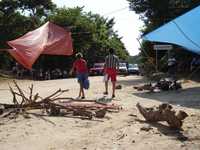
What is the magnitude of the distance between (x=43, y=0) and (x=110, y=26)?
128ft

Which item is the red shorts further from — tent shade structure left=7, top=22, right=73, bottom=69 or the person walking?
tent shade structure left=7, top=22, right=73, bottom=69

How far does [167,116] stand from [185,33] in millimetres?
3196

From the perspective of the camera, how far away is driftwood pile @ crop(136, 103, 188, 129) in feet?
36.3

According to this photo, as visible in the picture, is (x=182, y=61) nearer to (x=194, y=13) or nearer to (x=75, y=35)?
(x=75, y=35)

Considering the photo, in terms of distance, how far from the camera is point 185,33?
45.1 ft

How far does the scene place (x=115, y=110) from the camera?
14656 mm

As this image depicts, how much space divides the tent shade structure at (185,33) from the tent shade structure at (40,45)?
2.73 meters

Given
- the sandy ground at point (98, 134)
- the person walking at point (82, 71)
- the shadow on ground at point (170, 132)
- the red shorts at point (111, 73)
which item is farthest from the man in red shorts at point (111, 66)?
the shadow on ground at point (170, 132)

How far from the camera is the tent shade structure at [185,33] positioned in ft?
43.2

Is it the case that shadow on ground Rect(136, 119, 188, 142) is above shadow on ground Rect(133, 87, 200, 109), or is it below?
below

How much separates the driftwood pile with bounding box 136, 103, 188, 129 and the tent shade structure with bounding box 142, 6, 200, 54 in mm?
2048

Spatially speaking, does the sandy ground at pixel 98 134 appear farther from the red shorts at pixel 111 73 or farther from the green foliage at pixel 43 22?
the green foliage at pixel 43 22

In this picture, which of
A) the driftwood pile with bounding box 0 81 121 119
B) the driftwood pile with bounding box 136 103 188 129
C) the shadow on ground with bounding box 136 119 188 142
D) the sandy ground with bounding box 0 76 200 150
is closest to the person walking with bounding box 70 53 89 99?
the driftwood pile with bounding box 0 81 121 119

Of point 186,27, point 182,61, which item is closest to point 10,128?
point 186,27
